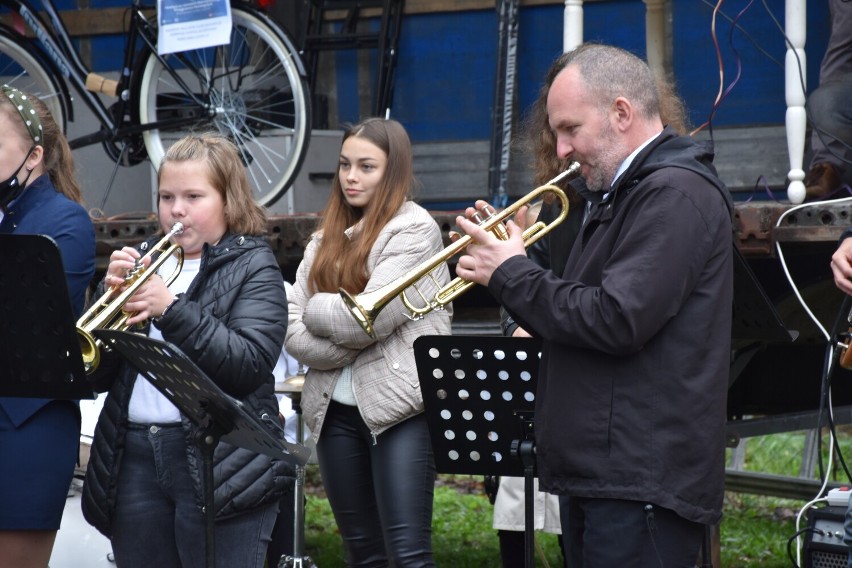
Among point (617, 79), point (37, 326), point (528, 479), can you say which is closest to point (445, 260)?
point (528, 479)

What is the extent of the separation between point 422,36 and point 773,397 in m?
2.97

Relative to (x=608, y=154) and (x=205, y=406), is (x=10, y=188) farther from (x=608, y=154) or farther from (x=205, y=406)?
(x=608, y=154)

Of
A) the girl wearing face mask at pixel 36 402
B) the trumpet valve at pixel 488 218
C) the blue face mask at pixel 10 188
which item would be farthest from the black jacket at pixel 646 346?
the blue face mask at pixel 10 188

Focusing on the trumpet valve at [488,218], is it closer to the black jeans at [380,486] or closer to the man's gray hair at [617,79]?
the man's gray hair at [617,79]

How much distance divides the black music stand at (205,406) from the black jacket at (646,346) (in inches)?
29.3

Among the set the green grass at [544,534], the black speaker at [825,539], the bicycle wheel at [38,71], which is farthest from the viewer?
the bicycle wheel at [38,71]

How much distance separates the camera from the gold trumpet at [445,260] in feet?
11.5

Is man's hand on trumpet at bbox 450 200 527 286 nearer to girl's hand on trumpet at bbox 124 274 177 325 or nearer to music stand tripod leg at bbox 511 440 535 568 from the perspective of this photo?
music stand tripod leg at bbox 511 440 535 568

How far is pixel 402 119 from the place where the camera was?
743cm

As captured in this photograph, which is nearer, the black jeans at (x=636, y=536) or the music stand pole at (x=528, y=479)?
the black jeans at (x=636, y=536)

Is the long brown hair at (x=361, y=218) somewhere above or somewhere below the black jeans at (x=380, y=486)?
above

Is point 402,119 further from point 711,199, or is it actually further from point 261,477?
point 711,199

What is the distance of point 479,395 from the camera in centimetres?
358

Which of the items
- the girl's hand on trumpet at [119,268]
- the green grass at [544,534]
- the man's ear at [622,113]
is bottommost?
the green grass at [544,534]
